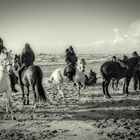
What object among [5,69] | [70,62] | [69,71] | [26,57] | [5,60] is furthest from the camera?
[70,62]

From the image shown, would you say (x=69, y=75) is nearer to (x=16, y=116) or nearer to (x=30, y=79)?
(x=30, y=79)

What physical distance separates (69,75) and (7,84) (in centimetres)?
485

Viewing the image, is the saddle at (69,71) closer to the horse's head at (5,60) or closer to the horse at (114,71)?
the horse at (114,71)

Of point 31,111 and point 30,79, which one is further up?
point 30,79

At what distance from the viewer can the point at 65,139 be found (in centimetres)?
693

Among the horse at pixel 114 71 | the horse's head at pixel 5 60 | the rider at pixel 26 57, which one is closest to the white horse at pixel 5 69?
the horse's head at pixel 5 60

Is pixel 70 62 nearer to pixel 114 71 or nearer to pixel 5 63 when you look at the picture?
pixel 114 71

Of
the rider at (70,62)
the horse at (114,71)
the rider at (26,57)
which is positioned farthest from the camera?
the rider at (70,62)

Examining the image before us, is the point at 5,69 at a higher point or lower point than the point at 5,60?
lower

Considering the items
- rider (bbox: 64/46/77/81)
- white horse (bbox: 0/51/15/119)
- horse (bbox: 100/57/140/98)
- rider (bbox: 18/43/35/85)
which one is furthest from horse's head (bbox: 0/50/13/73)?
horse (bbox: 100/57/140/98)

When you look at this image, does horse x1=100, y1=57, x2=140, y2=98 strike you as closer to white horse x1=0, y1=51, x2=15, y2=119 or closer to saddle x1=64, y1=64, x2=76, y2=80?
saddle x1=64, y1=64, x2=76, y2=80

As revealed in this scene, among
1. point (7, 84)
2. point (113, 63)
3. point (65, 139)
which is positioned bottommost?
point (65, 139)

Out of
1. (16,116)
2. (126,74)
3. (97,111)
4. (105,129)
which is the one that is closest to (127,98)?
(126,74)

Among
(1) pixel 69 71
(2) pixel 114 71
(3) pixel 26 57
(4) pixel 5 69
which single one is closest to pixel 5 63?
(4) pixel 5 69
